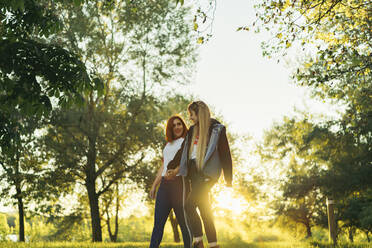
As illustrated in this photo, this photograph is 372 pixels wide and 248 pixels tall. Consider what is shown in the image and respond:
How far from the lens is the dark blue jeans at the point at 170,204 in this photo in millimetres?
5750

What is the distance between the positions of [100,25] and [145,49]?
2.36 meters

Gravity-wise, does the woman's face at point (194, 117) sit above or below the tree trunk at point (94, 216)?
above

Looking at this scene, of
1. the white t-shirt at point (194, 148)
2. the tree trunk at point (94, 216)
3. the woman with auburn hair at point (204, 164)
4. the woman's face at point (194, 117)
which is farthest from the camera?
the tree trunk at point (94, 216)

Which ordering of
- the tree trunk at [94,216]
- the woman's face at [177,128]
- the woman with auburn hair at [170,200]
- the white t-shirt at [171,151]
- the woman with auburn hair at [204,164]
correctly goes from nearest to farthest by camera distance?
the woman with auburn hair at [204,164]
the woman with auburn hair at [170,200]
the white t-shirt at [171,151]
the woman's face at [177,128]
the tree trunk at [94,216]

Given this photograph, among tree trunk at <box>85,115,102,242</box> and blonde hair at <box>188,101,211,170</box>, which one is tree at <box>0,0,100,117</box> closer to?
blonde hair at <box>188,101,211,170</box>

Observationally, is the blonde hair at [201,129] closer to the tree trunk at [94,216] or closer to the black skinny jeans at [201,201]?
the black skinny jeans at [201,201]

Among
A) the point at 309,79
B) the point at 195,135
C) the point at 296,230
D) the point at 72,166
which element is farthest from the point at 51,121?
the point at 296,230

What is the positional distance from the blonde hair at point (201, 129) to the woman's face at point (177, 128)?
841 mm

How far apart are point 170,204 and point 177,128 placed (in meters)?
1.19

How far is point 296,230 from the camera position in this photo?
34.4 meters

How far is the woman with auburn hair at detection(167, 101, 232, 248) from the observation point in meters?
5.04

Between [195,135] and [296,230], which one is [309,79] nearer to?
Answer: [195,135]

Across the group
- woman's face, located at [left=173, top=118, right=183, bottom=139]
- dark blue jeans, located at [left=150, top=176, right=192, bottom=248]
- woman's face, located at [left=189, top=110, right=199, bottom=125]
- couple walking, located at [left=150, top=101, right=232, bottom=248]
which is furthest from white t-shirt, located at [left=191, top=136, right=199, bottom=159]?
woman's face, located at [left=173, top=118, right=183, bottom=139]

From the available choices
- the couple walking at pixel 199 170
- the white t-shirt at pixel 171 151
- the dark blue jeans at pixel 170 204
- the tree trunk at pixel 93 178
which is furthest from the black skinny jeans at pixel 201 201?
the tree trunk at pixel 93 178
